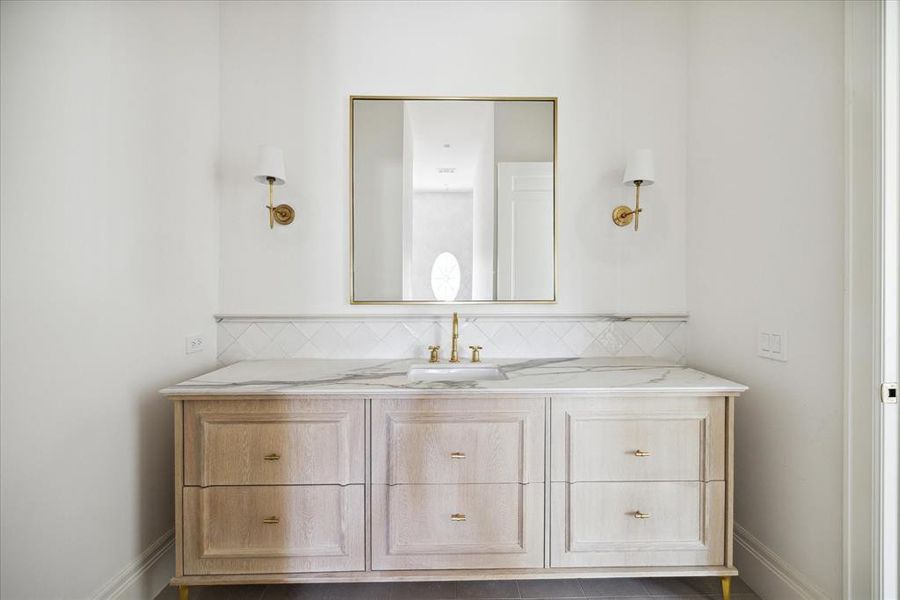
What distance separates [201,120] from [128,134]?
0.44m

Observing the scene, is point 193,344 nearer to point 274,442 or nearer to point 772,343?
point 274,442

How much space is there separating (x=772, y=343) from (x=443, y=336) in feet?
4.46

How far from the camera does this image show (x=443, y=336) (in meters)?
2.02

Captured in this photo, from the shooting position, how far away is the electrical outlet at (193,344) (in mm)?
1773

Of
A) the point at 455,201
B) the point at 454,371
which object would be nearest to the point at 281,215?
the point at 455,201

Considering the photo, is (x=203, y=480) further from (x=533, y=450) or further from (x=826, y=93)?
(x=826, y=93)

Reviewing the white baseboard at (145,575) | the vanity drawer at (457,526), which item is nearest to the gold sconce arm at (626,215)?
the vanity drawer at (457,526)

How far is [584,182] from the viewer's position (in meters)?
2.04

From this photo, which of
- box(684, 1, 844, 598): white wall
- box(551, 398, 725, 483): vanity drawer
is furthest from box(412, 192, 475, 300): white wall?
box(684, 1, 844, 598): white wall

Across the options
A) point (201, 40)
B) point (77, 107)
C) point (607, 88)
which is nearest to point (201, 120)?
point (201, 40)

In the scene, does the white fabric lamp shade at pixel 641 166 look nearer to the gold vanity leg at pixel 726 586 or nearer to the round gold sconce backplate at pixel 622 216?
the round gold sconce backplate at pixel 622 216

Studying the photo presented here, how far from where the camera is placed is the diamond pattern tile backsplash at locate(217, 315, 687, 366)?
78.5 inches

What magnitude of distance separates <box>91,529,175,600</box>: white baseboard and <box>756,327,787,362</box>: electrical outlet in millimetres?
2520

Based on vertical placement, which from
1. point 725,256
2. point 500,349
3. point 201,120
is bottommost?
point 500,349
